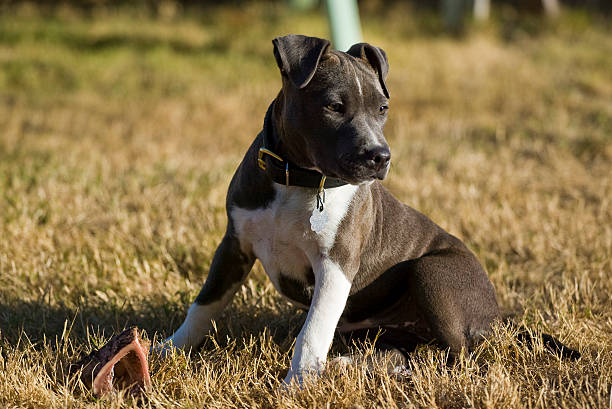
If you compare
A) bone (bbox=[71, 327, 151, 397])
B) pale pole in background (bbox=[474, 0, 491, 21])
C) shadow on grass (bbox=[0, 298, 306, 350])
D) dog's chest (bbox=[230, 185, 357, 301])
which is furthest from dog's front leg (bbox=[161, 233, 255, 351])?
pale pole in background (bbox=[474, 0, 491, 21])

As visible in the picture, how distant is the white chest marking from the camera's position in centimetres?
359

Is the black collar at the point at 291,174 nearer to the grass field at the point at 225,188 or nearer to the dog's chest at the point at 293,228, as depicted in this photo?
the dog's chest at the point at 293,228

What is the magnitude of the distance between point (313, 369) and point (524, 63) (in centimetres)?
1073

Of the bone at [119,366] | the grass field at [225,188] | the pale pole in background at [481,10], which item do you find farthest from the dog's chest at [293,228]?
the pale pole in background at [481,10]

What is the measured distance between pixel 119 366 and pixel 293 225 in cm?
105

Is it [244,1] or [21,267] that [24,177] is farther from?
[244,1]

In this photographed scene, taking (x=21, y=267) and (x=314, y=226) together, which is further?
(x=21, y=267)

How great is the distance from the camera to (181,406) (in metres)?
3.36

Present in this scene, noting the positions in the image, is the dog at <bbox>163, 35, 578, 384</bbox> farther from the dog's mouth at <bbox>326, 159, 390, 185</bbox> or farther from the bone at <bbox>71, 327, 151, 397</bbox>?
the bone at <bbox>71, 327, 151, 397</bbox>

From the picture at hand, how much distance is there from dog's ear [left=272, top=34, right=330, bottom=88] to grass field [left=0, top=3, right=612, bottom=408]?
1408mm

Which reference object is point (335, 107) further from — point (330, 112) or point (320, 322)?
point (320, 322)

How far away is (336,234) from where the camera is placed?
142 inches

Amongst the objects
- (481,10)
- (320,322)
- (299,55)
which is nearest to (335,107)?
(299,55)

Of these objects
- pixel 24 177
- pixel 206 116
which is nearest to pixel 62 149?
pixel 24 177
